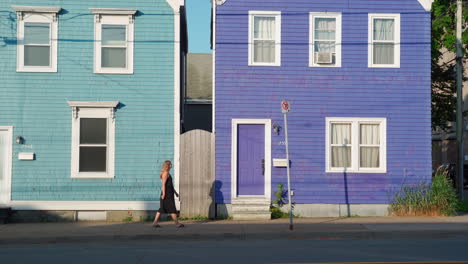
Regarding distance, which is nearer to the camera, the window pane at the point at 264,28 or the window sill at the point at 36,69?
the window sill at the point at 36,69

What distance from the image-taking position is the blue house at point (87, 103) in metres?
16.7

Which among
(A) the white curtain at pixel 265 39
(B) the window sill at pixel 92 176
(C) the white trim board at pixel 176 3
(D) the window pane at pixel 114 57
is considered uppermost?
(C) the white trim board at pixel 176 3

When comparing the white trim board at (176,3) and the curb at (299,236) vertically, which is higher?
the white trim board at (176,3)

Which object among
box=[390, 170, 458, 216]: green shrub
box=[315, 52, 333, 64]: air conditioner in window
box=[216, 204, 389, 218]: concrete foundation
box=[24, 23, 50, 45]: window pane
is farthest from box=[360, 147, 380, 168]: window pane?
box=[24, 23, 50, 45]: window pane

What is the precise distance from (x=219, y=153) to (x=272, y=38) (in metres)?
3.79

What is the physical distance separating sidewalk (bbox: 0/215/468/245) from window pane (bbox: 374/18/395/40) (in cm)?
559

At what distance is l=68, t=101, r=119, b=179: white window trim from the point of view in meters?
16.8

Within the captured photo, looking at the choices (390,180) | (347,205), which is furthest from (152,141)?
(390,180)

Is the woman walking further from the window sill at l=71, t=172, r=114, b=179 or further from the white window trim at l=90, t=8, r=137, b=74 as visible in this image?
the white window trim at l=90, t=8, r=137, b=74

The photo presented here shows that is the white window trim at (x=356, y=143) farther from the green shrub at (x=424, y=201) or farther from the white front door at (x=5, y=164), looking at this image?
the white front door at (x=5, y=164)

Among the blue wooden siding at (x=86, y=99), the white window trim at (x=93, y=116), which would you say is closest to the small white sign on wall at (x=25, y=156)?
the blue wooden siding at (x=86, y=99)

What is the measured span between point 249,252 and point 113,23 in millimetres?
8991

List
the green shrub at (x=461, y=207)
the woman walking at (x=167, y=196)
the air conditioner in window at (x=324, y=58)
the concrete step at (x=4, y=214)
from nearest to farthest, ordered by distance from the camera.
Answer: the woman walking at (x=167, y=196), the concrete step at (x=4, y=214), the air conditioner in window at (x=324, y=58), the green shrub at (x=461, y=207)

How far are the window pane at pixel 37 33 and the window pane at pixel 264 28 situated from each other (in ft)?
20.1
